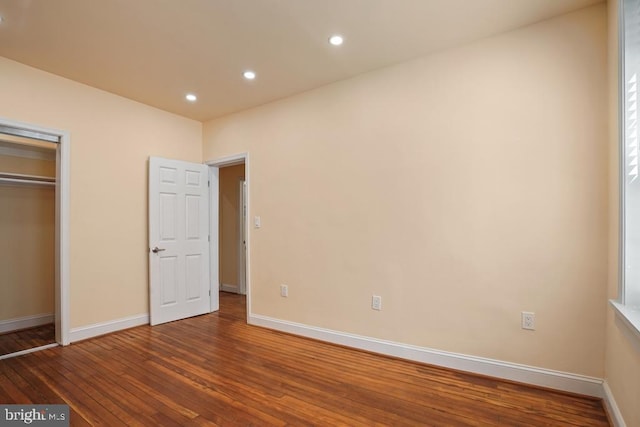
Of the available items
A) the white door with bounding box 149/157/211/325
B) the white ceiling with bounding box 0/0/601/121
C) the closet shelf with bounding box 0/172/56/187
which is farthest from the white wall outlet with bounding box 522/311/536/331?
the closet shelf with bounding box 0/172/56/187

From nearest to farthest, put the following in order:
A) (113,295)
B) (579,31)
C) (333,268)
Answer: (579,31), (333,268), (113,295)

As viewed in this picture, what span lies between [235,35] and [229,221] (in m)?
3.92

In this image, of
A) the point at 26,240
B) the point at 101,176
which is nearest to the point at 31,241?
the point at 26,240

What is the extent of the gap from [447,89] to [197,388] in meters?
3.07

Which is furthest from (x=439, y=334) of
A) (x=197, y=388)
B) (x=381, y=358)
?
(x=197, y=388)

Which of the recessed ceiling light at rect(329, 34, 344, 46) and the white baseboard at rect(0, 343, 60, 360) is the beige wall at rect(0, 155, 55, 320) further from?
the recessed ceiling light at rect(329, 34, 344, 46)

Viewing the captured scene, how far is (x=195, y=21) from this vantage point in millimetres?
2324

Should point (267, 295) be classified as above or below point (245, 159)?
below

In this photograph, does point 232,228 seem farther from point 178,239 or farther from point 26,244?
point 26,244

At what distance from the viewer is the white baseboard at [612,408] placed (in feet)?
5.73

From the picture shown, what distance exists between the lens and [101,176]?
3510 millimetres

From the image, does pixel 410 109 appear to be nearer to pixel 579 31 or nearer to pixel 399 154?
pixel 399 154

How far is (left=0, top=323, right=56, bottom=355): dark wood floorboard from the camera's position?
3137mm

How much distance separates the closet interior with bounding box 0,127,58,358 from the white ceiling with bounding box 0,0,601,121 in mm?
1313
